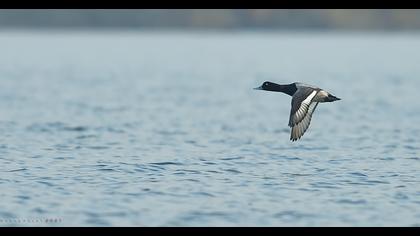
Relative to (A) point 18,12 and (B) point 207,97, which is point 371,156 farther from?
(A) point 18,12

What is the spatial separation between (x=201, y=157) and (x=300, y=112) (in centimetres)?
277

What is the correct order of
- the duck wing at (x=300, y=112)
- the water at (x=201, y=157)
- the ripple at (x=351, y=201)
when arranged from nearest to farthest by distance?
the water at (x=201, y=157) < the ripple at (x=351, y=201) < the duck wing at (x=300, y=112)

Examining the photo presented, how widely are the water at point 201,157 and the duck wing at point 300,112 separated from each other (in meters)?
0.70

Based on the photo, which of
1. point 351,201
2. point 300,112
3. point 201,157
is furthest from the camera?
point 201,157

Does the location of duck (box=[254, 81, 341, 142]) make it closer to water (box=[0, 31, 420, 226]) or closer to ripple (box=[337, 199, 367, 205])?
water (box=[0, 31, 420, 226])

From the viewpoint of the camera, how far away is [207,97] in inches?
1242

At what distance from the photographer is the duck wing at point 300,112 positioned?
49.5ft

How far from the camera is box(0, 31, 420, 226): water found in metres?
12.6

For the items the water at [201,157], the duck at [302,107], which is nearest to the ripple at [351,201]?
the water at [201,157]

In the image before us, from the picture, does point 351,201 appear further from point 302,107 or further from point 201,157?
point 201,157

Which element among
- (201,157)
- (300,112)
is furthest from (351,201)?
(201,157)

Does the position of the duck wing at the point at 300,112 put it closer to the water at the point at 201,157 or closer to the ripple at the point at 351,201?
the water at the point at 201,157

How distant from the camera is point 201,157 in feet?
57.2

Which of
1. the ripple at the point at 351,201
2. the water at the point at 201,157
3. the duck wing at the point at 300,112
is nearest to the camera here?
the water at the point at 201,157
